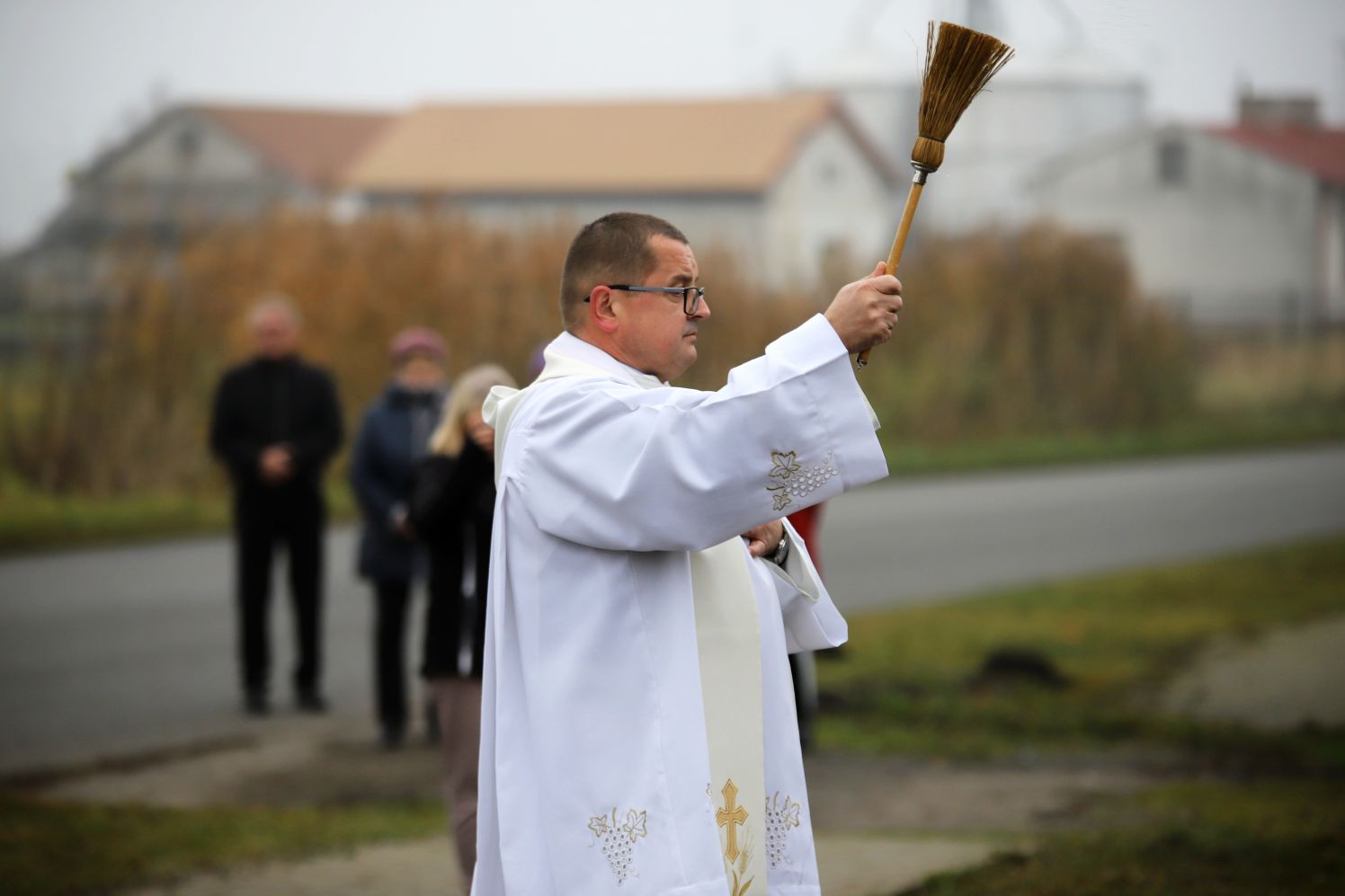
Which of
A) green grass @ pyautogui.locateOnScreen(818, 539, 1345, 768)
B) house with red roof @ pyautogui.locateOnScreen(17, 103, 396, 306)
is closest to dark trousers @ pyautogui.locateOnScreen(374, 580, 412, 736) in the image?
green grass @ pyautogui.locateOnScreen(818, 539, 1345, 768)

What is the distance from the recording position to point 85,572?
1448 centimetres

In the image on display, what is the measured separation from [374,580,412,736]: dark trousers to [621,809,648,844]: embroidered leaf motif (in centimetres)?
568

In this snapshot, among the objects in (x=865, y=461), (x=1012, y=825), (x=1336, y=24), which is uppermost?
(x=1336, y=24)

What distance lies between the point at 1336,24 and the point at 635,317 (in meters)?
7.75

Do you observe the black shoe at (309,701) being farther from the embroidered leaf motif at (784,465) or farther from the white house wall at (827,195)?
the white house wall at (827,195)

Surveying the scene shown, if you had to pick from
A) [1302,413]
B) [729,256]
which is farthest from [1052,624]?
[1302,413]

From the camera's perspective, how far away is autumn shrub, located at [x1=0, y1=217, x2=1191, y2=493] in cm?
1798

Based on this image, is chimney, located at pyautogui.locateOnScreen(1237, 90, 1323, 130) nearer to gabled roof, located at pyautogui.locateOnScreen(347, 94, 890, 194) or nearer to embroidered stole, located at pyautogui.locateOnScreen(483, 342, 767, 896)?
embroidered stole, located at pyautogui.locateOnScreen(483, 342, 767, 896)

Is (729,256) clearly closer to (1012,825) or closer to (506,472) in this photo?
(1012,825)

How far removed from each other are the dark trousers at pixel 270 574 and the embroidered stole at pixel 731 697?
21.2 feet

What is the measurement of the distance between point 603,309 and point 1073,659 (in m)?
7.99

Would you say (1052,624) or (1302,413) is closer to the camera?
(1052,624)

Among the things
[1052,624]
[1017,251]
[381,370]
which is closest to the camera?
[1052,624]

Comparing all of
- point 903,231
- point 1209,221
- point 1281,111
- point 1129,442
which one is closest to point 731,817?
point 903,231
